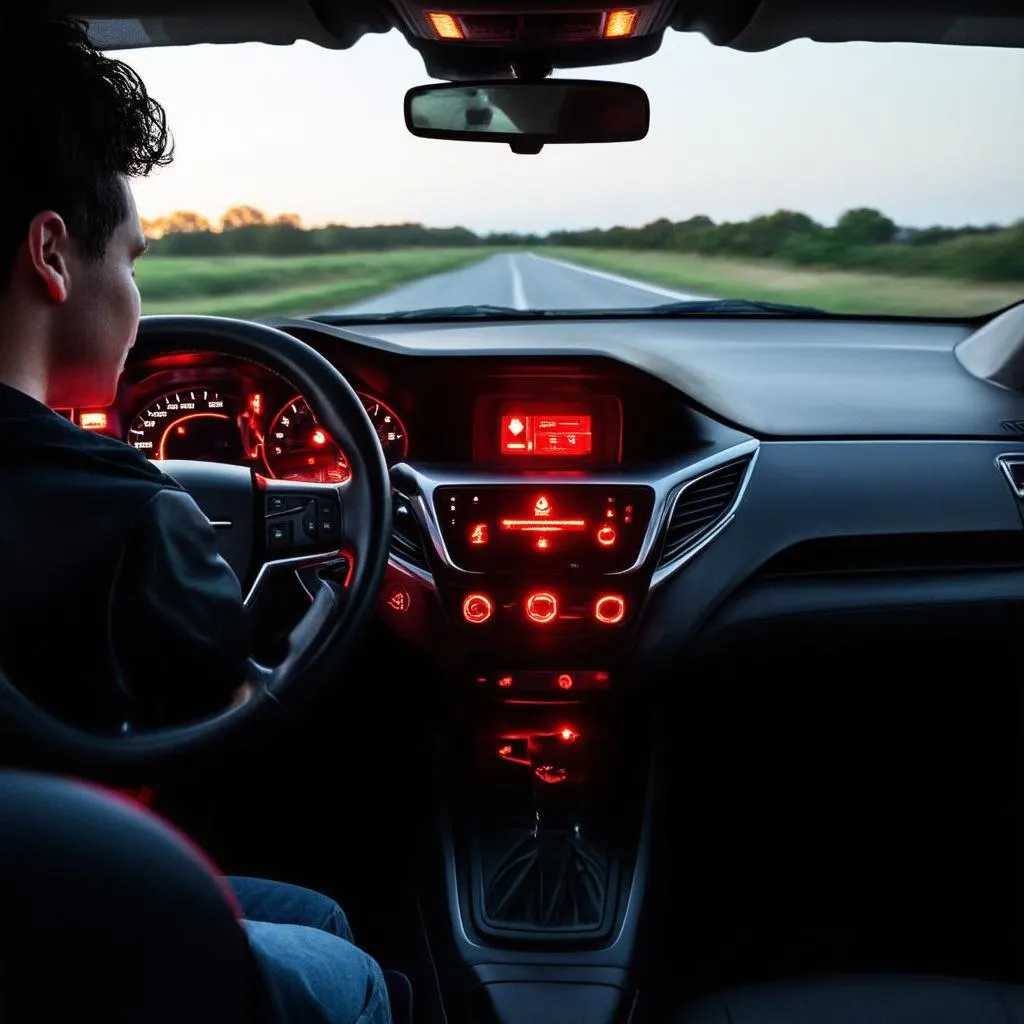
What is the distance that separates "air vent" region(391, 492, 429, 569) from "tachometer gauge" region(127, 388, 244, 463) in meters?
0.46

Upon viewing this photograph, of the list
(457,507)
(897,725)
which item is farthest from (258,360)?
(897,725)

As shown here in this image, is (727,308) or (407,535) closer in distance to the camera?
(407,535)

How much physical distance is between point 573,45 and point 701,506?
4.37 feet

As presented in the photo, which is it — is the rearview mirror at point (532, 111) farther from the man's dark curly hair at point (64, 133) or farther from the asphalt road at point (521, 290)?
the man's dark curly hair at point (64, 133)

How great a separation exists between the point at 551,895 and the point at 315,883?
0.77 metres

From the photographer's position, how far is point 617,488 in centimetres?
346

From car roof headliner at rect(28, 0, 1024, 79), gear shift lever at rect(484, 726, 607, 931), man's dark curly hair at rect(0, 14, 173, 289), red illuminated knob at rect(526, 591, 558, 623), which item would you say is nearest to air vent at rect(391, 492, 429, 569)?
red illuminated knob at rect(526, 591, 558, 623)

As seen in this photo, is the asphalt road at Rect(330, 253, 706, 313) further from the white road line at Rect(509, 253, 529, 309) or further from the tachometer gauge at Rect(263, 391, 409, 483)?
the tachometer gauge at Rect(263, 391, 409, 483)

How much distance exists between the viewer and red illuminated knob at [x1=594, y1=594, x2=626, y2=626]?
3514 mm

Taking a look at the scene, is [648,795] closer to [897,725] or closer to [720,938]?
[720,938]

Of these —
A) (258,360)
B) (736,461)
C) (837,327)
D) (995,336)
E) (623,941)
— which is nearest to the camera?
(258,360)

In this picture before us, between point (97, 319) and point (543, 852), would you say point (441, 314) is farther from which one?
point (97, 319)

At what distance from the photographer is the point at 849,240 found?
4.09 m

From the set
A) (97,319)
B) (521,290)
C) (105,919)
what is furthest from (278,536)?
(521,290)
